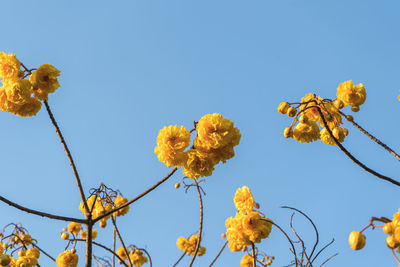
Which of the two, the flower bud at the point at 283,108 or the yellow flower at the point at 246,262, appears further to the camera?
the yellow flower at the point at 246,262

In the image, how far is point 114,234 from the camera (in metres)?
3.61

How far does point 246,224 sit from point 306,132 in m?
0.79

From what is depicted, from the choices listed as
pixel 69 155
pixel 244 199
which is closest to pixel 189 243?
pixel 244 199

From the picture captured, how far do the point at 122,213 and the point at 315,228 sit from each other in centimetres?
215

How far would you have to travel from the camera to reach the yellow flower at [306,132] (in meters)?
2.53

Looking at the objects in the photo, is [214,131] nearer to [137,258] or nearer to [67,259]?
[67,259]

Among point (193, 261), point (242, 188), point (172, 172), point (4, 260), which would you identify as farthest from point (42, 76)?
point (193, 261)

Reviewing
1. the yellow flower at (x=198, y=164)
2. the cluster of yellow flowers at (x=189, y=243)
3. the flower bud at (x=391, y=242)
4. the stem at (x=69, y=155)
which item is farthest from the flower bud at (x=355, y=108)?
the cluster of yellow flowers at (x=189, y=243)

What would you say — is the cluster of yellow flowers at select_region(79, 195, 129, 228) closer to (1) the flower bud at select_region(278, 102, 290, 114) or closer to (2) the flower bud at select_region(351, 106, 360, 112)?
(1) the flower bud at select_region(278, 102, 290, 114)

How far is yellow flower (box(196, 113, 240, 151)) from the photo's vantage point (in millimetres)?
2037

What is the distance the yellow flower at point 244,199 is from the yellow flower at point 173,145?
0.82 metres

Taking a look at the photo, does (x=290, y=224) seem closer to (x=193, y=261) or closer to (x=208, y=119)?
(x=193, y=261)

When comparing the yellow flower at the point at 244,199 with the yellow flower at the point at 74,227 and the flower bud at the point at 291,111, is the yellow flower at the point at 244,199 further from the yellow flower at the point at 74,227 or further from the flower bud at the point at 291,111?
the yellow flower at the point at 74,227

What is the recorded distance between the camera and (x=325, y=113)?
2.42 m
